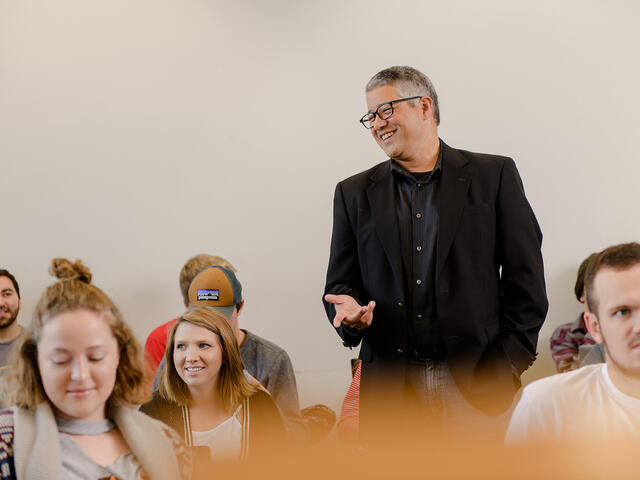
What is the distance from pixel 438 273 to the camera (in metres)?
1.67

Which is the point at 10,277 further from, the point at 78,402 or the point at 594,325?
the point at 594,325

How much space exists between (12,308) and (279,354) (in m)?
1.41

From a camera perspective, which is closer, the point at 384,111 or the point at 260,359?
the point at 384,111

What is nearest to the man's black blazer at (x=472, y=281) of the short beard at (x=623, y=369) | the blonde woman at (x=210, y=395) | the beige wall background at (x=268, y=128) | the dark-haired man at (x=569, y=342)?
the blonde woman at (x=210, y=395)

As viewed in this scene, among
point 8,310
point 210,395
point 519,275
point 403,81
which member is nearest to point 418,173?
point 403,81

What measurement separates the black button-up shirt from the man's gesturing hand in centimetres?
Result: 19

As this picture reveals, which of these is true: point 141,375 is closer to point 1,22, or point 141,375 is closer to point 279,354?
point 279,354

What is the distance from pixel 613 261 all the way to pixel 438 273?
1.63 ft

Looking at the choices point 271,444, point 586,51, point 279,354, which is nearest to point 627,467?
point 271,444

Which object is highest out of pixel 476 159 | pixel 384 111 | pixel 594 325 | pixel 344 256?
pixel 384 111

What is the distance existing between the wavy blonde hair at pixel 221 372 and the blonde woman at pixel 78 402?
721 mm

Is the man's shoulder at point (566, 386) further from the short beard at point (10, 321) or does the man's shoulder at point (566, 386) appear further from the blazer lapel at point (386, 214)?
the short beard at point (10, 321)

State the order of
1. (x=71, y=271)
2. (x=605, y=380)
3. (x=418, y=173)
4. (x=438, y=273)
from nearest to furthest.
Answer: (x=71, y=271), (x=605, y=380), (x=438, y=273), (x=418, y=173)

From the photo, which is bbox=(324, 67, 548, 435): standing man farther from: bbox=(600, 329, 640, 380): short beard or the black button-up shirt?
bbox=(600, 329, 640, 380): short beard
